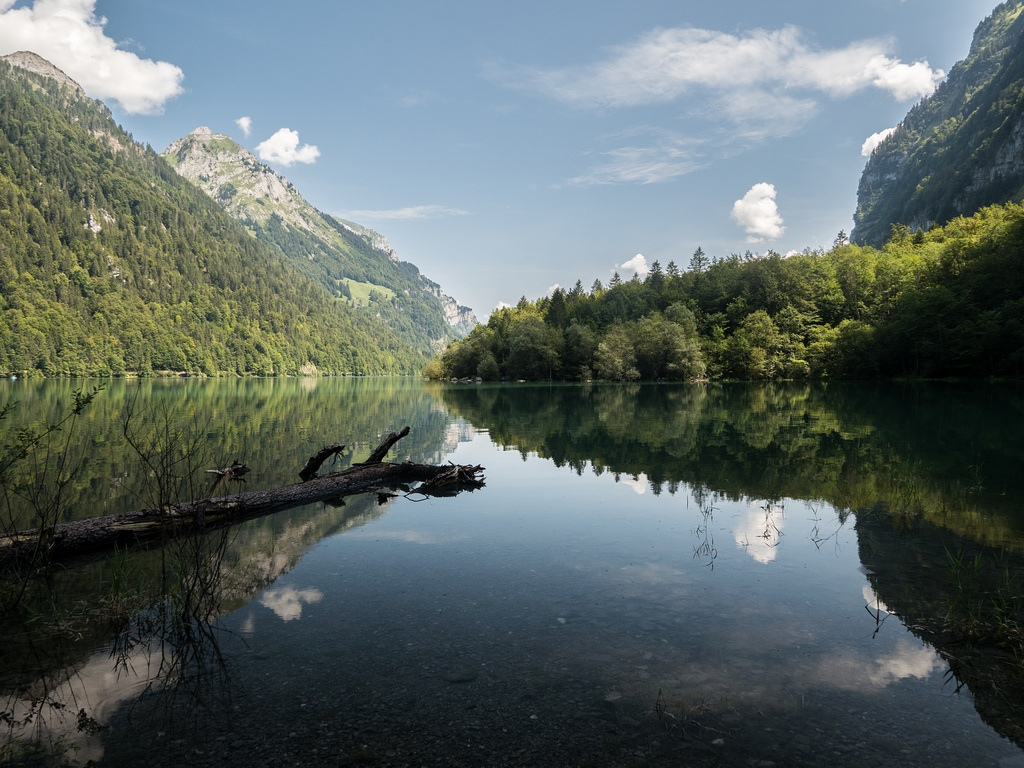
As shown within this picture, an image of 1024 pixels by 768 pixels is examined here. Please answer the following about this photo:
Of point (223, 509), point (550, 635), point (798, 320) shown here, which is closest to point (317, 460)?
point (223, 509)

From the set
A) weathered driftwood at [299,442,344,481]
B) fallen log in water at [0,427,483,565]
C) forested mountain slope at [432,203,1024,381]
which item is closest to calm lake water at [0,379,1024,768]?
fallen log in water at [0,427,483,565]

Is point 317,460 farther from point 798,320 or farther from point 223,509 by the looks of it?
point 798,320

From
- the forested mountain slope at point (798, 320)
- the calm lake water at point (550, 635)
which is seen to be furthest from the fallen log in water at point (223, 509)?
the forested mountain slope at point (798, 320)

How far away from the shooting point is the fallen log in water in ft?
26.0

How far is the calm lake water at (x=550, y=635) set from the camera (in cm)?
425

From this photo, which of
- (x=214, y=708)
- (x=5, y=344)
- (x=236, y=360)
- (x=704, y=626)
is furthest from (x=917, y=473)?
(x=236, y=360)

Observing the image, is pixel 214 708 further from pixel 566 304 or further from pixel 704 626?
pixel 566 304

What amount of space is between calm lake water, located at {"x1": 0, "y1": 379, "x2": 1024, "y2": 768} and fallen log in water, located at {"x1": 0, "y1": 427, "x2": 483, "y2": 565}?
0.50 meters

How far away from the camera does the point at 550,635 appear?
239 inches

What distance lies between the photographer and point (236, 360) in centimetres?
19862

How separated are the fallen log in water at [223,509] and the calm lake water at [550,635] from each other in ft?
1.65

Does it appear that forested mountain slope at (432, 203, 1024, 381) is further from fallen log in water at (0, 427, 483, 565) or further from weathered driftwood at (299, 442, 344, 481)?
weathered driftwood at (299, 442, 344, 481)

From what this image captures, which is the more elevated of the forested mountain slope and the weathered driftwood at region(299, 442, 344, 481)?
the forested mountain slope

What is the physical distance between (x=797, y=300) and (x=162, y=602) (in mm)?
124431
